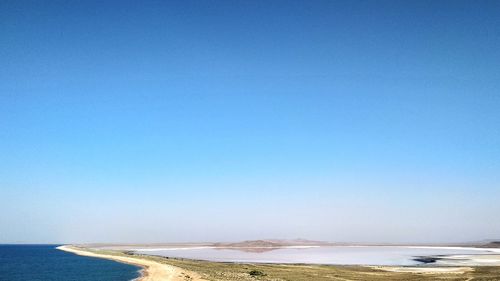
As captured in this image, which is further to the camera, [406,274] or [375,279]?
[406,274]

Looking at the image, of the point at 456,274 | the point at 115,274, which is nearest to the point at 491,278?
the point at 456,274

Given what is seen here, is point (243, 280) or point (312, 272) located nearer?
point (243, 280)

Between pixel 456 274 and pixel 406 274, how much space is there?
8.53 metres

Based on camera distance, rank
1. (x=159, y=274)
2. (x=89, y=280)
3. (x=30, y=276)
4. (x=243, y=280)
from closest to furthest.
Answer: (x=243, y=280) < (x=89, y=280) < (x=159, y=274) < (x=30, y=276)

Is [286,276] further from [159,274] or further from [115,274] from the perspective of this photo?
[115,274]

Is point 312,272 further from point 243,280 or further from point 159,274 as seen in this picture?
point 159,274

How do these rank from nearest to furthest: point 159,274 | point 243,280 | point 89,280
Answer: point 243,280 < point 89,280 < point 159,274

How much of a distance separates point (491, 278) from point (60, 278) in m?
69.4

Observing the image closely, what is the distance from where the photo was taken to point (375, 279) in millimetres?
66125

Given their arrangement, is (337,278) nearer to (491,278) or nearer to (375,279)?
(375,279)

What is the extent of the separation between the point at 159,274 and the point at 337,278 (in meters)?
29.0

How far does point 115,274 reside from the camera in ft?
235

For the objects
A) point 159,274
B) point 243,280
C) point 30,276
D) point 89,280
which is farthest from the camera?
point 30,276

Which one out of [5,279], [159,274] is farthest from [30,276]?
[159,274]
